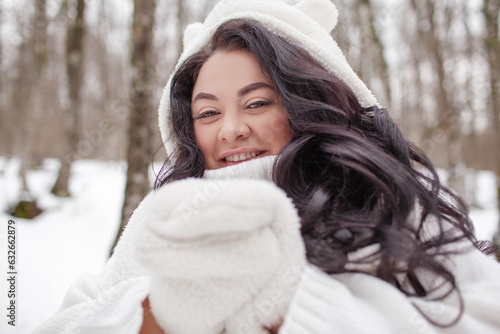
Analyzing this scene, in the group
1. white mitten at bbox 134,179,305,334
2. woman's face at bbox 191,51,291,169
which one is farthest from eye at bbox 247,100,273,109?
white mitten at bbox 134,179,305,334

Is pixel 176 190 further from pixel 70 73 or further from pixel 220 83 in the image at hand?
pixel 70 73

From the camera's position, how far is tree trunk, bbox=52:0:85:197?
654 centimetres

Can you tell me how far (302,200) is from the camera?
1061mm

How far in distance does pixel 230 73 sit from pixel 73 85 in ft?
21.8

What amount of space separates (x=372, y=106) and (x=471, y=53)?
1058 cm

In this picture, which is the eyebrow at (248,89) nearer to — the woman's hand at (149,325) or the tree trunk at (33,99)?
the woman's hand at (149,325)

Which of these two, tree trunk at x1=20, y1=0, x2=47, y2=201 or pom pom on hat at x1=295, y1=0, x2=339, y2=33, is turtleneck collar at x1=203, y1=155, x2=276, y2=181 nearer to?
pom pom on hat at x1=295, y1=0, x2=339, y2=33

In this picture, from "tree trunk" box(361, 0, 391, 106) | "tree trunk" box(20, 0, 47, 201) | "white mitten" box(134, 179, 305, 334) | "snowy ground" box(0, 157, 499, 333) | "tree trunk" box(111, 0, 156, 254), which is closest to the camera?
"white mitten" box(134, 179, 305, 334)

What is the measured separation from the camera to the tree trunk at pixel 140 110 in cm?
274

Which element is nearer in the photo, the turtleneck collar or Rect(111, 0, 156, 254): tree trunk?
the turtleneck collar

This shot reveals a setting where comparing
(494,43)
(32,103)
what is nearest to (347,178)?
(494,43)

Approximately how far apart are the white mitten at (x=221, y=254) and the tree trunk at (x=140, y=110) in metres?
2.11

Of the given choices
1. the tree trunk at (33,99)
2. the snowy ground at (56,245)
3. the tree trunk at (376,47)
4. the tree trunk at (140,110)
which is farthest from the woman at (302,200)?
the tree trunk at (33,99)

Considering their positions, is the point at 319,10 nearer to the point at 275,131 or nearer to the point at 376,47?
the point at 275,131
